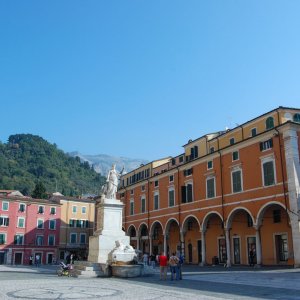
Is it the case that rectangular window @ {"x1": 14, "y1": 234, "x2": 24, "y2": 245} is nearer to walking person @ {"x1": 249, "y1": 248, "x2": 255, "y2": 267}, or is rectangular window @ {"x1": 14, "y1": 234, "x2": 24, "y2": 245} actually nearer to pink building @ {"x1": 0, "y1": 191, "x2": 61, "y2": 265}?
pink building @ {"x1": 0, "y1": 191, "x2": 61, "y2": 265}

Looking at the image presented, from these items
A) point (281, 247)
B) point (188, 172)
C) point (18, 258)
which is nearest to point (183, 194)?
point (188, 172)

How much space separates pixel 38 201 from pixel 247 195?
35486mm

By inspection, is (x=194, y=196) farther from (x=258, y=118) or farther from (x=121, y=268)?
(x=121, y=268)

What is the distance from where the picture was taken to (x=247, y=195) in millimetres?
31391

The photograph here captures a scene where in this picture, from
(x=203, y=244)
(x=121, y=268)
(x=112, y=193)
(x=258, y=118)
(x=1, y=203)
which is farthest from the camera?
(x=1, y=203)

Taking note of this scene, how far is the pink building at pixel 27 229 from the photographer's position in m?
53.1

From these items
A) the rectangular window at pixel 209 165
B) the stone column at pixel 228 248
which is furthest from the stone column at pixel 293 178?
the rectangular window at pixel 209 165

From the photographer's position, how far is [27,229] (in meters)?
55.2

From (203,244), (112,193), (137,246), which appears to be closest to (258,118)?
(203,244)

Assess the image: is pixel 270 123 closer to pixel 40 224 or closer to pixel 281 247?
pixel 281 247

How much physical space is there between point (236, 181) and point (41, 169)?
4521 inches

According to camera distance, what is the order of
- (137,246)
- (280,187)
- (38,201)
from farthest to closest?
(38,201) → (137,246) → (280,187)

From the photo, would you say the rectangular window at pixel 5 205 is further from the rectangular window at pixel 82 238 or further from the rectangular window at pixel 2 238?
the rectangular window at pixel 82 238

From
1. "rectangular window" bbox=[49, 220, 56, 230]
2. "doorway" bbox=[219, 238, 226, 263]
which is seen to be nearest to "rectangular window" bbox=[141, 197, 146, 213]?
"doorway" bbox=[219, 238, 226, 263]
